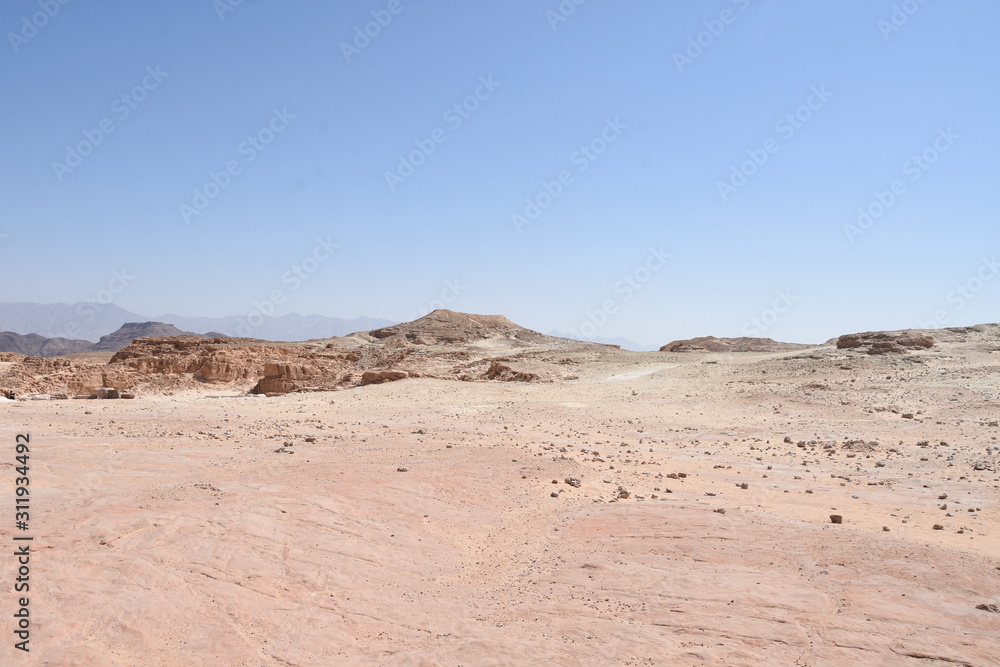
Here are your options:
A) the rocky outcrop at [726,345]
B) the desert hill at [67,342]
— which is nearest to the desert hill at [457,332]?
the rocky outcrop at [726,345]

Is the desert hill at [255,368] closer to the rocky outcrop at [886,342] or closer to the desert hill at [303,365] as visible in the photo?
the desert hill at [303,365]

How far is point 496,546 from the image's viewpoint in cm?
705

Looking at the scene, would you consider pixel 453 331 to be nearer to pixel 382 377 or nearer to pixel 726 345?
pixel 726 345

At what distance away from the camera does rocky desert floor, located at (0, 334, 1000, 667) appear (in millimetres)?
4676

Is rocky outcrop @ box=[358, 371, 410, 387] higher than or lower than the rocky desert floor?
higher

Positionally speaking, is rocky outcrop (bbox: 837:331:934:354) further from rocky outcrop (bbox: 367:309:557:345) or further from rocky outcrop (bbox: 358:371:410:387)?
rocky outcrop (bbox: 367:309:557:345)

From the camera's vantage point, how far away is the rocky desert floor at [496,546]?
4.68 meters

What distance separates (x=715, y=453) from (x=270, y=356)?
25.3 metres

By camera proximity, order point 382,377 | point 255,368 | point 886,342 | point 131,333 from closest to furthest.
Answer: point 382,377 < point 886,342 < point 255,368 < point 131,333

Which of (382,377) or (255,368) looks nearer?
(382,377)

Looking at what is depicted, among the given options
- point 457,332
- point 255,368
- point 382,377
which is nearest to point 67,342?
point 457,332

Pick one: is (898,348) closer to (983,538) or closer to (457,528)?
(983,538)

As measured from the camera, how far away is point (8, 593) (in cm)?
474

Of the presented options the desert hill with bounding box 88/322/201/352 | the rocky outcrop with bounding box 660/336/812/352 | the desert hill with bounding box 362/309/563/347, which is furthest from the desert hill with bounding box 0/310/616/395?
the desert hill with bounding box 88/322/201/352
